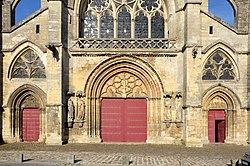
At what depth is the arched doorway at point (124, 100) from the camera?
17469 millimetres

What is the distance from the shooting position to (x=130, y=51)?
57.0ft

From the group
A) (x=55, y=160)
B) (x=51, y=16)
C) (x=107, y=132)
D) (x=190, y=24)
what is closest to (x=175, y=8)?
(x=190, y=24)

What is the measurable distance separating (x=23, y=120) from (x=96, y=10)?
7.24m

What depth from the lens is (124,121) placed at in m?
17.8

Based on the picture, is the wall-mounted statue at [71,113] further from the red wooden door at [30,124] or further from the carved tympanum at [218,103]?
the carved tympanum at [218,103]

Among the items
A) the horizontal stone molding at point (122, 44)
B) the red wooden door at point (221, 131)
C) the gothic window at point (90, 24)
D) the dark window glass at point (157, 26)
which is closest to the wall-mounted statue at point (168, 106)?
the horizontal stone molding at point (122, 44)

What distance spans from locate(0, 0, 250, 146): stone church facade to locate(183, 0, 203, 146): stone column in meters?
0.52

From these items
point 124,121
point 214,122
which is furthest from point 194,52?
point 124,121

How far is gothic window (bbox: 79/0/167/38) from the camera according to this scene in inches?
721

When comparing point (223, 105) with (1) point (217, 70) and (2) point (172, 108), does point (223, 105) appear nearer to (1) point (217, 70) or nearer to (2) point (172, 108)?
(1) point (217, 70)

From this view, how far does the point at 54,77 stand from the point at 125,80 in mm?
3875

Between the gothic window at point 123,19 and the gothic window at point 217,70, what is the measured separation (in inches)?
117

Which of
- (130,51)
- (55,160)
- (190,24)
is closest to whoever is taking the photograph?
(55,160)

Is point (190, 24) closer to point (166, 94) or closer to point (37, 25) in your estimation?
point (166, 94)
